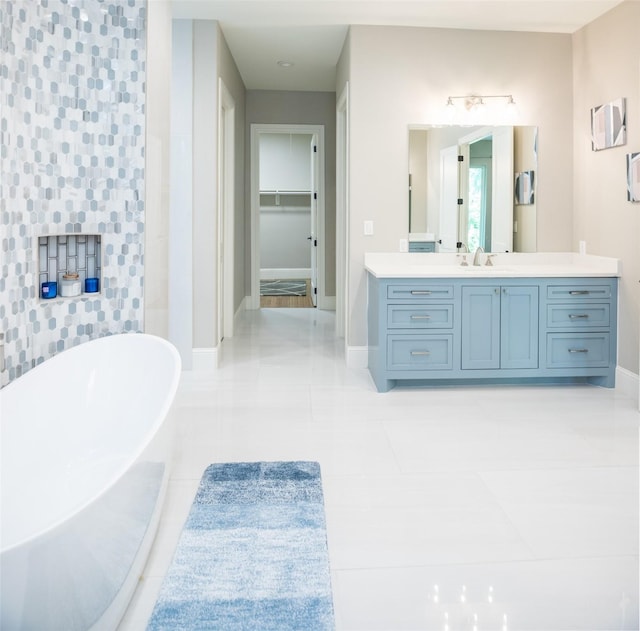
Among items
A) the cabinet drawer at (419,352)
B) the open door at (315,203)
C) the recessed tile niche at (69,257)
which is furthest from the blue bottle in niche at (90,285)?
the open door at (315,203)

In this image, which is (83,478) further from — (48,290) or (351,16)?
(351,16)

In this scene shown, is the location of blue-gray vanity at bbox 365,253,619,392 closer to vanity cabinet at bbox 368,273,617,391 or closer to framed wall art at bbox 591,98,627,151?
vanity cabinet at bbox 368,273,617,391

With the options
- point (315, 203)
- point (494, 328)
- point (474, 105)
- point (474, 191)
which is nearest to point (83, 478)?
point (494, 328)

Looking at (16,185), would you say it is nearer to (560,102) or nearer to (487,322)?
(487,322)

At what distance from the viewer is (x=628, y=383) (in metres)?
4.31

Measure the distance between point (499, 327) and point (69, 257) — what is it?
2.81 meters

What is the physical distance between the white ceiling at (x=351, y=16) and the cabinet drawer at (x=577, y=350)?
2.26 meters

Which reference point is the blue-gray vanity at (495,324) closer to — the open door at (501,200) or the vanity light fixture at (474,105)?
the open door at (501,200)

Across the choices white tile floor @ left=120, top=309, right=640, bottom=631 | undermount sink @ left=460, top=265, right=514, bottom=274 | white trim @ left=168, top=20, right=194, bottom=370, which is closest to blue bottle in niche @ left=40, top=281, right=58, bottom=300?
white tile floor @ left=120, top=309, right=640, bottom=631

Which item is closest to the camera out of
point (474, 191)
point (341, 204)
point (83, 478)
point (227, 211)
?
point (83, 478)

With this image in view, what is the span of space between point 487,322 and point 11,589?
3.62 m

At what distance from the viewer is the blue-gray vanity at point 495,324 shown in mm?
4328

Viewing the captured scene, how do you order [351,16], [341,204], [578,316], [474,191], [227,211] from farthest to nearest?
[227,211]
[341,204]
[474,191]
[351,16]
[578,316]

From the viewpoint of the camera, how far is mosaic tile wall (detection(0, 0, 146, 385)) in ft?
8.74
